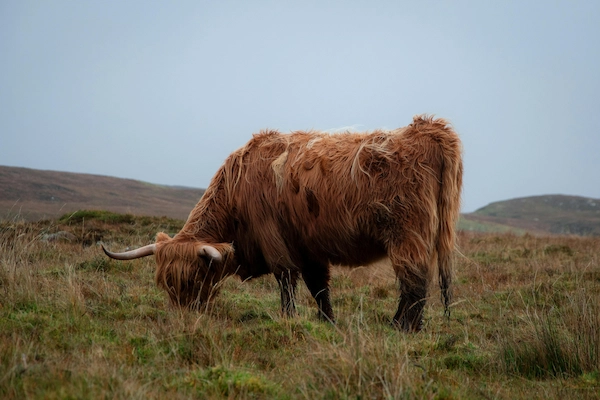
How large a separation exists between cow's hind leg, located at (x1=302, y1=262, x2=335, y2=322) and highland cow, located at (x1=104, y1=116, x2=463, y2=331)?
11 millimetres

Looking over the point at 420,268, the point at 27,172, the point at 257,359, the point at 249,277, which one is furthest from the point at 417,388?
the point at 27,172

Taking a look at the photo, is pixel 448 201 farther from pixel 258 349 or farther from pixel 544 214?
pixel 544 214

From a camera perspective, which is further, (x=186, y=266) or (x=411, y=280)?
(x=186, y=266)

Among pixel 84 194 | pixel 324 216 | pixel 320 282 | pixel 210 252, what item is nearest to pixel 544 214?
pixel 84 194

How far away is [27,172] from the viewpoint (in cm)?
2972

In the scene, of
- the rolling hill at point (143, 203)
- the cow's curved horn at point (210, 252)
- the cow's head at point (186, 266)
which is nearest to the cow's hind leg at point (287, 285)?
the cow's head at point (186, 266)

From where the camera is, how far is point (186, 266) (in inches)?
224

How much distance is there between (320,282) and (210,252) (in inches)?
56.3

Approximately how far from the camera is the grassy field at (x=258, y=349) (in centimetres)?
326

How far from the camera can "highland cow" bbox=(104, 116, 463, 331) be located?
17.8 feet

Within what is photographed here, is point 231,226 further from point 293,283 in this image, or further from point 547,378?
point 547,378

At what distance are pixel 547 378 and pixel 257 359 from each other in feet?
7.01

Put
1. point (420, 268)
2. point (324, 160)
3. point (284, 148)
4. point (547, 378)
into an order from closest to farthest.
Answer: point (547, 378), point (420, 268), point (324, 160), point (284, 148)

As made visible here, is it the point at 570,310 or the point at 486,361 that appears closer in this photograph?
the point at 486,361
